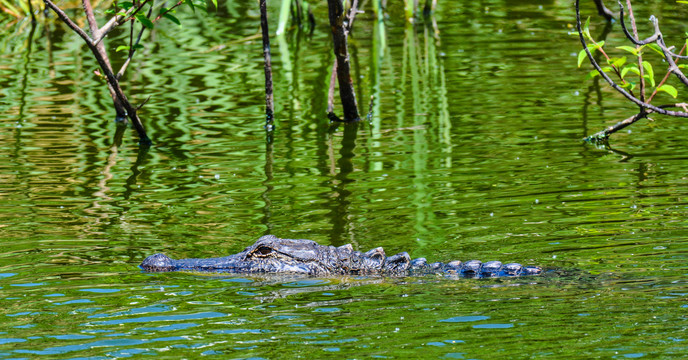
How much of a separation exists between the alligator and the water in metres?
0.16

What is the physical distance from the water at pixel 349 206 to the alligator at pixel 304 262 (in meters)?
0.16

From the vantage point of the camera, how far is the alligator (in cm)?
770

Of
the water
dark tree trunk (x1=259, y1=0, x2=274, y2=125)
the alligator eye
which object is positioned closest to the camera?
the water

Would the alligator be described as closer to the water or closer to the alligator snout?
the alligator snout

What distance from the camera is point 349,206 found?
9789mm

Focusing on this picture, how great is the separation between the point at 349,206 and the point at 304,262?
1.85 meters

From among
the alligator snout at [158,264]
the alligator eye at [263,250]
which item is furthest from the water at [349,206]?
the alligator eye at [263,250]

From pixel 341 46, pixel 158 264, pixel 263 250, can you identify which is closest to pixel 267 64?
→ pixel 341 46

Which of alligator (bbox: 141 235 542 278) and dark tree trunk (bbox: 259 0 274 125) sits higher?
dark tree trunk (bbox: 259 0 274 125)

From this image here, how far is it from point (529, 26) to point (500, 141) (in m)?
10.4

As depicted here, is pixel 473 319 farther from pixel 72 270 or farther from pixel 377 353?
pixel 72 270

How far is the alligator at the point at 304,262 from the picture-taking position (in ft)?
25.3

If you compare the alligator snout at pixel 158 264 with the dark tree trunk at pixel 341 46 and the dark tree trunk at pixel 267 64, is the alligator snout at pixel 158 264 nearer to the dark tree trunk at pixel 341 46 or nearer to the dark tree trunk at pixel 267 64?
the dark tree trunk at pixel 341 46

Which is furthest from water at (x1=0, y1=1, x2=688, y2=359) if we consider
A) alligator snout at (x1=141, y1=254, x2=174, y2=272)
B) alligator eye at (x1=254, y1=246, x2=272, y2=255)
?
alligator eye at (x1=254, y1=246, x2=272, y2=255)
